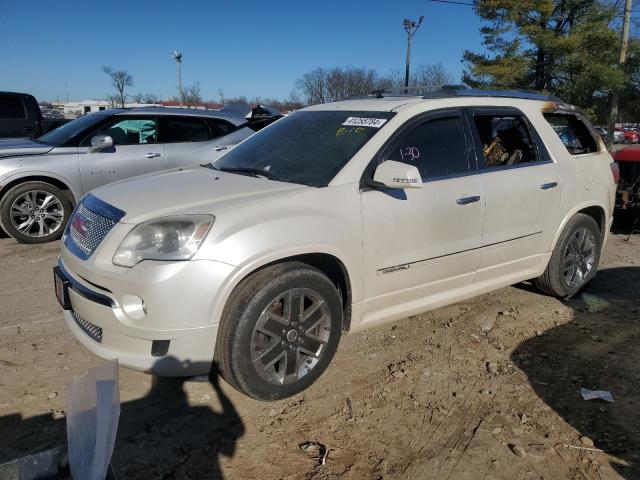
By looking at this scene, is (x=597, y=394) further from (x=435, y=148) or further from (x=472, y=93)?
(x=472, y=93)

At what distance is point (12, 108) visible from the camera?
32.3ft

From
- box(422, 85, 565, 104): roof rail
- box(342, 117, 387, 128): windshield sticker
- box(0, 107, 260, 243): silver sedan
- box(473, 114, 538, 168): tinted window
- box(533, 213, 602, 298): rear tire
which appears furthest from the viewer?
box(0, 107, 260, 243): silver sedan

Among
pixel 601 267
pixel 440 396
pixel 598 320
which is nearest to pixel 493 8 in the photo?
pixel 601 267

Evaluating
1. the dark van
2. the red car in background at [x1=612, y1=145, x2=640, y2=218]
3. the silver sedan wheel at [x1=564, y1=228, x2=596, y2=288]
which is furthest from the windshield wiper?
the dark van

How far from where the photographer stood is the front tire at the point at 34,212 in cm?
623

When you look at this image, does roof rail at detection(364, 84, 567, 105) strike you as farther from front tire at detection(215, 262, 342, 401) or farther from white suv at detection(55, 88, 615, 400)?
front tire at detection(215, 262, 342, 401)

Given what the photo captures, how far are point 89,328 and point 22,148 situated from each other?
15.1ft

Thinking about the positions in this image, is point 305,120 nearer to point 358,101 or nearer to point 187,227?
point 358,101

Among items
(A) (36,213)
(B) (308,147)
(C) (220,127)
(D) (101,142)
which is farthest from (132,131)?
(B) (308,147)

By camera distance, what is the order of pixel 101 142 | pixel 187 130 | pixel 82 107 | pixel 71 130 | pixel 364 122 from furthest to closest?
pixel 82 107 < pixel 187 130 < pixel 71 130 < pixel 101 142 < pixel 364 122

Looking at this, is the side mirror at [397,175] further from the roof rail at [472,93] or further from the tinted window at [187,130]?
the tinted window at [187,130]

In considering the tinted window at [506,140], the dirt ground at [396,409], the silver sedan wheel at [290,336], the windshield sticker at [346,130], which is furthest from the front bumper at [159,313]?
the tinted window at [506,140]

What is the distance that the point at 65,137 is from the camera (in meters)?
6.73

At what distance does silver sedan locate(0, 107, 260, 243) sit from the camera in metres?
6.30
